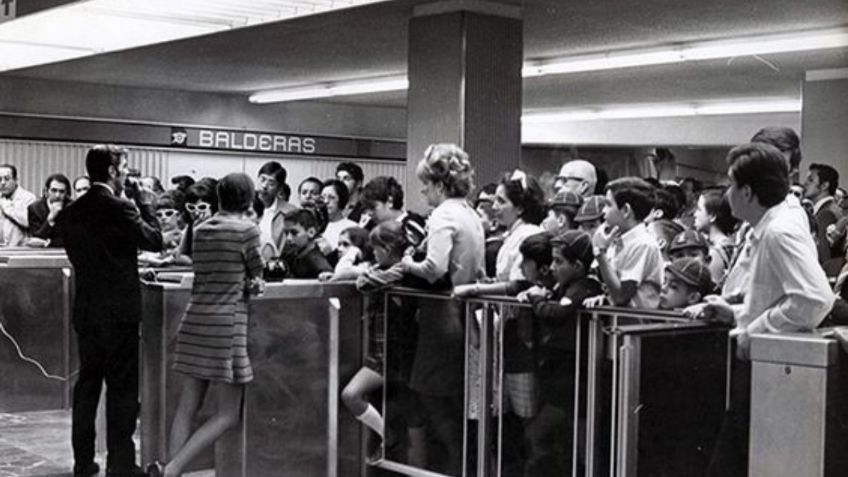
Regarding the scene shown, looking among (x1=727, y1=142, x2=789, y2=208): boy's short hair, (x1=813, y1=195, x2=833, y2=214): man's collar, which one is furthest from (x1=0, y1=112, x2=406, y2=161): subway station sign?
(x1=727, y1=142, x2=789, y2=208): boy's short hair

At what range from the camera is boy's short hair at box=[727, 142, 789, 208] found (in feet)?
12.3

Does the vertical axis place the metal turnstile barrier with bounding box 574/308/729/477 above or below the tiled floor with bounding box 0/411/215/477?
above

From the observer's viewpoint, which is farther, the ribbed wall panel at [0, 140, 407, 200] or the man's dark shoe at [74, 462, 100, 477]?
the ribbed wall panel at [0, 140, 407, 200]

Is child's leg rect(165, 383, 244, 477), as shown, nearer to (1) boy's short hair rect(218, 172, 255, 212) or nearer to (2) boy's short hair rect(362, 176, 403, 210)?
(1) boy's short hair rect(218, 172, 255, 212)

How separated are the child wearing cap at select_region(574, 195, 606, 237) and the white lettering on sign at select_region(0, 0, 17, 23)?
6197 millimetres

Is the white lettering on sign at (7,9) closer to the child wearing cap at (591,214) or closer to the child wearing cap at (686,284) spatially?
the child wearing cap at (591,214)

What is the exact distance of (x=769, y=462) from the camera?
2.98 meters

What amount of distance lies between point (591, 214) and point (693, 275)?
0.90 meters

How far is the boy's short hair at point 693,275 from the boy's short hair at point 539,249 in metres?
0.56

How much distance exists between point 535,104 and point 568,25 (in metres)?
7.56

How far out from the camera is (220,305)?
5.30 meters

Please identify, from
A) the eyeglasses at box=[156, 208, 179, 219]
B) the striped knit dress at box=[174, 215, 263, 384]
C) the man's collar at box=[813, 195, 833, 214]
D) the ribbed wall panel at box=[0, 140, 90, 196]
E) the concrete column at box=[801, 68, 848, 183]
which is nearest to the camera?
the striped knit dress at box=[174, 215, 263, 384]

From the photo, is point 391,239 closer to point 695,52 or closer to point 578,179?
point 578,179

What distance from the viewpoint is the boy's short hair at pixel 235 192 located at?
5.39 metres
